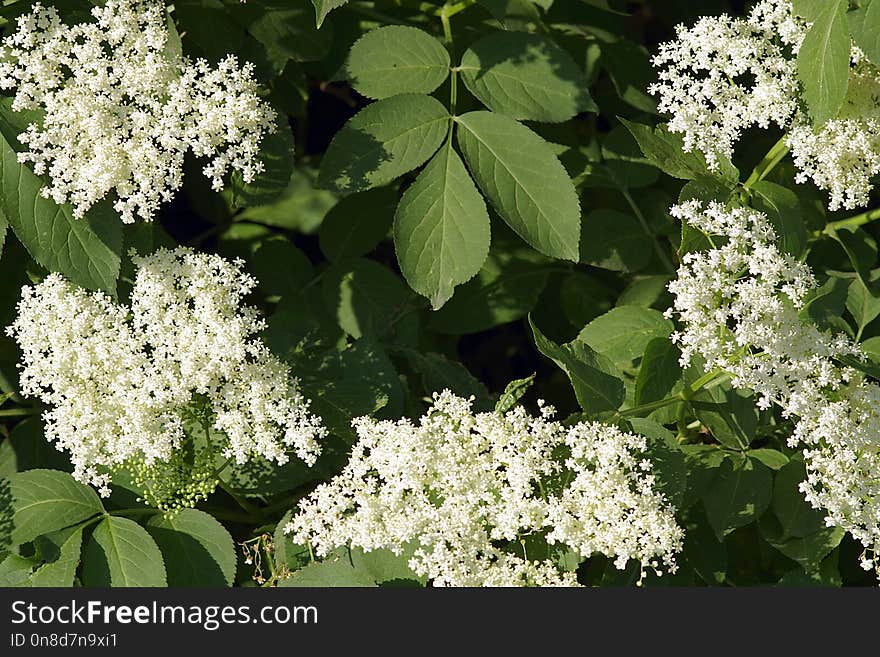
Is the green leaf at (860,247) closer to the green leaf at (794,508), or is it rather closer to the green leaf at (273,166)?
the green leaf at (794,508)

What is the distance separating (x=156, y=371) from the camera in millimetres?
3426

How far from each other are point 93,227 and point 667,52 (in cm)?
218

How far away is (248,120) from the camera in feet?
11.7

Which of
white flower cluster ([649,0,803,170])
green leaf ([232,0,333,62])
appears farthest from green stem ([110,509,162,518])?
white flower cluster ([649,0,803,170])

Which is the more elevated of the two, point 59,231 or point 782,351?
point 59,231

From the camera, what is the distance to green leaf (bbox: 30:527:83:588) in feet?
11.1

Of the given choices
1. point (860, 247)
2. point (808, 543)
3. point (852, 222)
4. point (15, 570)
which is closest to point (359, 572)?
point (15, 570)

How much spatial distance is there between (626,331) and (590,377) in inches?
22.5

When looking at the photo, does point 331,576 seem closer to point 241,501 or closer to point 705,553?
point 241,501

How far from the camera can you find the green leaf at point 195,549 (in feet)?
11.5

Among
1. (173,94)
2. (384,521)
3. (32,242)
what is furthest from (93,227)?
(384,521)

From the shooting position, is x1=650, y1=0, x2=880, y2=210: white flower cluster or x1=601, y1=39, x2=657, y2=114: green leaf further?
x1=601, y1=39, x2=657, y2=114: green leaf

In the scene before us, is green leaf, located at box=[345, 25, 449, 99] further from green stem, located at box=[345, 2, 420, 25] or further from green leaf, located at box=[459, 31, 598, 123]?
green stem, located at box=[345, 2, 420, 25]

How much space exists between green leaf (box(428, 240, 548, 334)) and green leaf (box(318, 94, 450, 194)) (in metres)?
0.98
